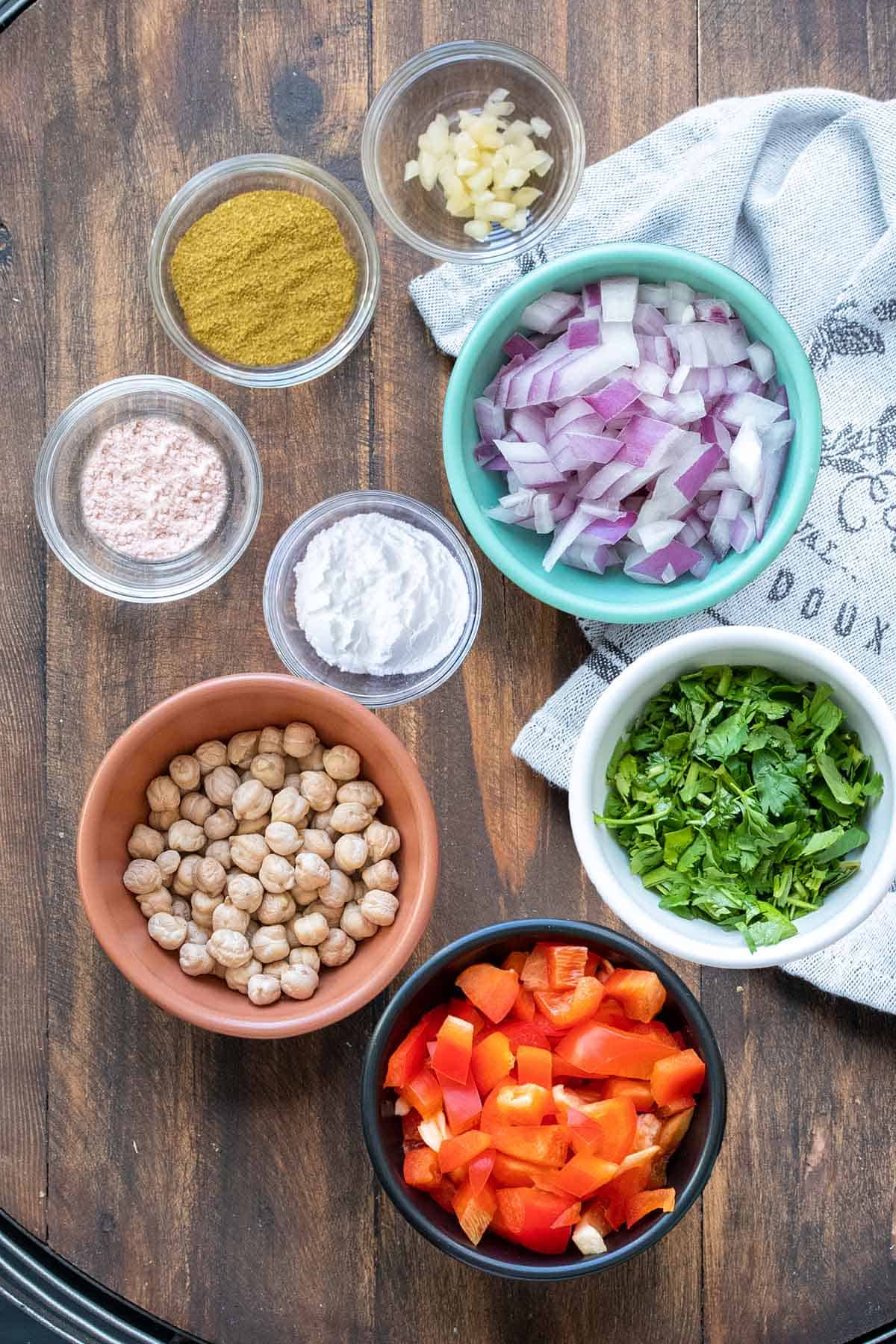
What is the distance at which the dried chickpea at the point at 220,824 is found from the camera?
4.93 feet

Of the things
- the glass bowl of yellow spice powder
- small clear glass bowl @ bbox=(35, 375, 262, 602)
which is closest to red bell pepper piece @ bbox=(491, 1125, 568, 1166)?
small clear glass bowl @ bbox=(35, 375, 262, 602)

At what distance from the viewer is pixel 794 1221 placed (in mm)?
1567

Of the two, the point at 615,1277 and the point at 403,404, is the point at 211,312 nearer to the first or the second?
the point at 403,404

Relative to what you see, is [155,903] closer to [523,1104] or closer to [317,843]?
[317,843]

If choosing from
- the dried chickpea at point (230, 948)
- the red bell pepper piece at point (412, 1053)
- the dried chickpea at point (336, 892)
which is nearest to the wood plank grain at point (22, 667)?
the dried chickpea at point (230, 948)

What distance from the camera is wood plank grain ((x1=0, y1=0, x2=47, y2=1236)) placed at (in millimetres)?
1574

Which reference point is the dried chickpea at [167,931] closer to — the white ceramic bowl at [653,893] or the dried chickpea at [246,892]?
the dried chickpea at [246,892]

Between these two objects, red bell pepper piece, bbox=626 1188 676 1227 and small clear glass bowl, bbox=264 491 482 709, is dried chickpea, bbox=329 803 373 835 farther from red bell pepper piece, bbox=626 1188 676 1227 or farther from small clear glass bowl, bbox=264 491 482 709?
red bell pepper piece, bbox=626 1188 676 1227

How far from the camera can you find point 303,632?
156 cm

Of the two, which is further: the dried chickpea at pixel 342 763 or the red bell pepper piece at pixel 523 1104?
the dried chickpea at pixel 342 763

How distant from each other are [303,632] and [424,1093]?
56 cm

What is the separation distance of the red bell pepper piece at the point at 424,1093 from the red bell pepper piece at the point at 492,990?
9cm

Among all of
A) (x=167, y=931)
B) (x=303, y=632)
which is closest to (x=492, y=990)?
(x=167, y=931)

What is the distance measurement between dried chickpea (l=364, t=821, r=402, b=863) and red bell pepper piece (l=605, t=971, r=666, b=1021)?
0.29m
